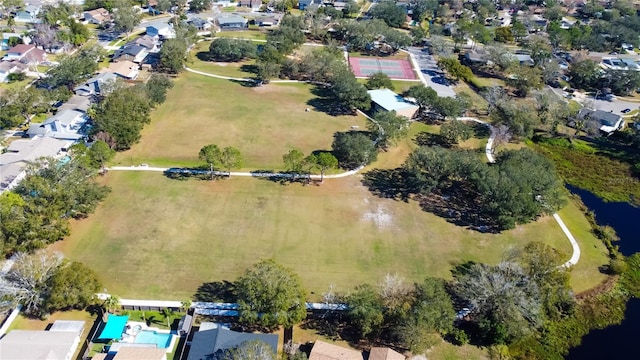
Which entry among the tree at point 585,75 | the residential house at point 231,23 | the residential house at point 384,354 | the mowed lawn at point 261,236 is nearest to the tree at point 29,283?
the mowed lawn at point 261,236

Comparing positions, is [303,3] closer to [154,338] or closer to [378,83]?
[378,83]

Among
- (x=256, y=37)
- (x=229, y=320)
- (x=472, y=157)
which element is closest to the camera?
(x=229, y=320)

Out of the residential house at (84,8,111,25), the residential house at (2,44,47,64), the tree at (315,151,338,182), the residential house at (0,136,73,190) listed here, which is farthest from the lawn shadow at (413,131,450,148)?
the residential house at (84,8,111,25)

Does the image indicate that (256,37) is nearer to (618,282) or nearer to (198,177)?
(198,177)

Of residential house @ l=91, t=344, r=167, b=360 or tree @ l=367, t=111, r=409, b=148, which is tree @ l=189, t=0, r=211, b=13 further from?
residential house @ l=91, t=344, r=167, b=360

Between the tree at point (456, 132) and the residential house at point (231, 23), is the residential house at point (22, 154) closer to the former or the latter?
the tree at point (456, 132)

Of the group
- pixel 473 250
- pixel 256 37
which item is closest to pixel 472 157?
pixel 473 250
